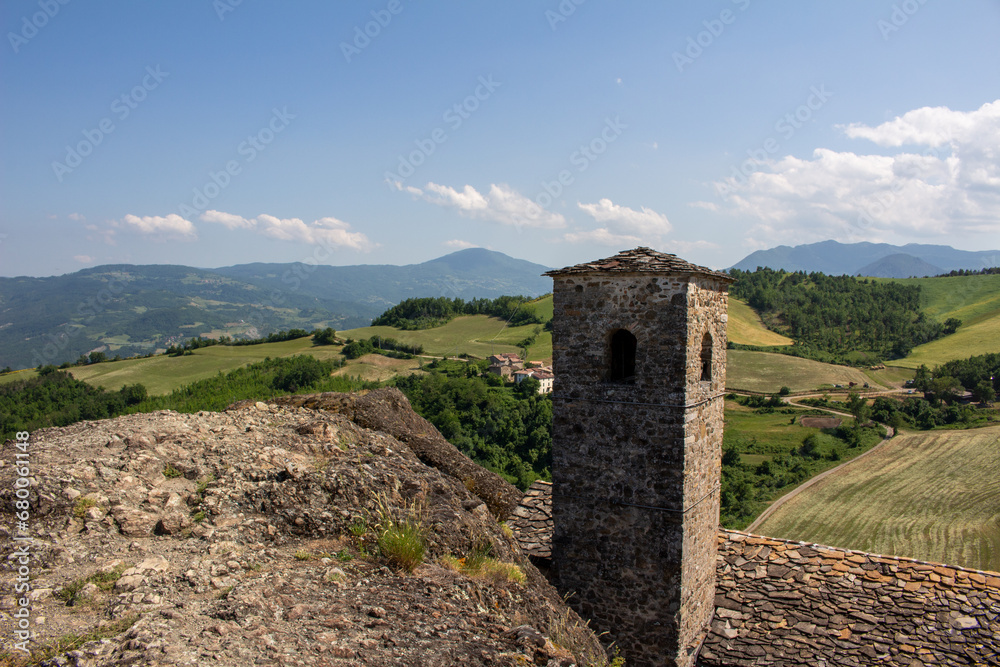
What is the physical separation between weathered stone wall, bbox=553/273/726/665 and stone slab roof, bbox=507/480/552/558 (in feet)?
2.21

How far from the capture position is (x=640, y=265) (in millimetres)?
8375

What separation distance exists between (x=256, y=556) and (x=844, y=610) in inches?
325

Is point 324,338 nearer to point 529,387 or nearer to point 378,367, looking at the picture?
point 378,367

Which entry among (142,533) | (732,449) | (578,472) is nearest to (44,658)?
(142,533)

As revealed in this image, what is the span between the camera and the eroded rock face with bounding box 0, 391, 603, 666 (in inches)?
178

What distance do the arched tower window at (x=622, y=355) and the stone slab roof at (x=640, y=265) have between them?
1.20m

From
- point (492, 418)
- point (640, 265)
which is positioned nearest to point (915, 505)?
point (492, 418)

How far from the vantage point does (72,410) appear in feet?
131

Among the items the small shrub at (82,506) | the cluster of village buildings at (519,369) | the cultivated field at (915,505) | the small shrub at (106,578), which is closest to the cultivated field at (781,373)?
the cultivated field at (915,505)

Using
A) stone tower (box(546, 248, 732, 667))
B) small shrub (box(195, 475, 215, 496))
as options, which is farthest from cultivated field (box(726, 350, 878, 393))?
small shrub (box(195, 475, 215, 496))

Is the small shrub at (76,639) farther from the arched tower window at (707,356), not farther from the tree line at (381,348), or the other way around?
the tree line at (381,348)

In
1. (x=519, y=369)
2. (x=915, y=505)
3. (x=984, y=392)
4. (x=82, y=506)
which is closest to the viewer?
(x=82, y=506)

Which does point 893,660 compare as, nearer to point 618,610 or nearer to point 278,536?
point 618,610

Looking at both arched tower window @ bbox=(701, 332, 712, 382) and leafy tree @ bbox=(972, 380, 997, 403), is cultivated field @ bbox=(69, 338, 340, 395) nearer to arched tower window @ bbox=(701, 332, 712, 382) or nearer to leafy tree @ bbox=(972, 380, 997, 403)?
arched tower window @ bbox=(701, 332, 712, 382)
